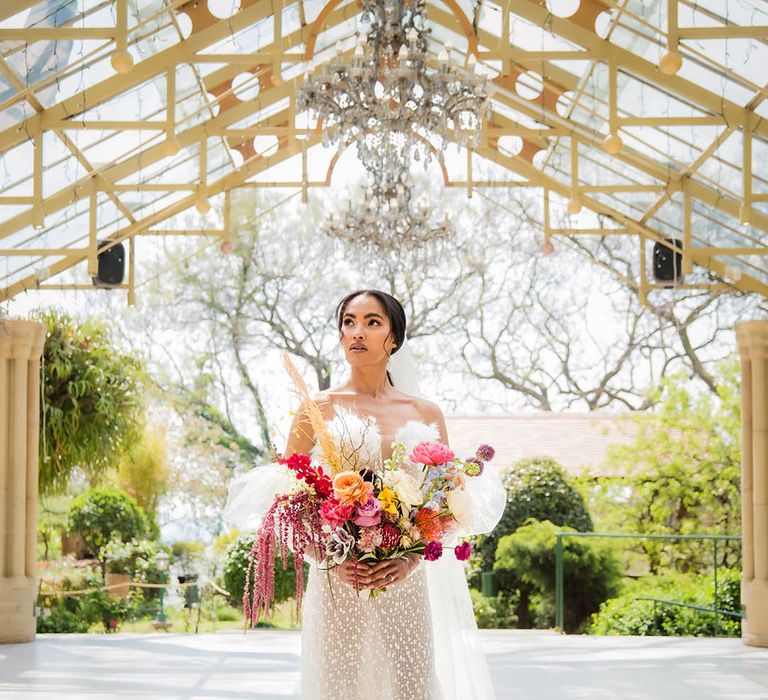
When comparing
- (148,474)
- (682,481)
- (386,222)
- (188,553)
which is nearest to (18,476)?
(386,222)

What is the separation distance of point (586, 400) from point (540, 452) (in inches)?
84.6

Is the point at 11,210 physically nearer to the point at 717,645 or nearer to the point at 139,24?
the point at 139,24

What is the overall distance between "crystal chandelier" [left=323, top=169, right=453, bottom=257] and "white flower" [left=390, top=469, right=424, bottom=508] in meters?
6.88

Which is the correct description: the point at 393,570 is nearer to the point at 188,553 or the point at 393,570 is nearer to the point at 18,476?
the point at 18,476

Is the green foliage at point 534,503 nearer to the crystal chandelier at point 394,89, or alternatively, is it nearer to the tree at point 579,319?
the tree at point 579,319

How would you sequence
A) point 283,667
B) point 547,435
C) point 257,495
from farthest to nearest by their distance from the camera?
point 547,435, point 283,667, point 257,495

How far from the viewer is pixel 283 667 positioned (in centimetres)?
714

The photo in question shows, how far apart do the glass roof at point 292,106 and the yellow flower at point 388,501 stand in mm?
4459

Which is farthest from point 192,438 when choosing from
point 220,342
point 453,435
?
point 453,435

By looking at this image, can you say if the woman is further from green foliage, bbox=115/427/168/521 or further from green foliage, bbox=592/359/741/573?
green foliage, bbox=115/427/168/521

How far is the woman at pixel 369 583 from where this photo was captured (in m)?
3.21

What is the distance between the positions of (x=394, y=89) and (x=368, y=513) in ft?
14.4

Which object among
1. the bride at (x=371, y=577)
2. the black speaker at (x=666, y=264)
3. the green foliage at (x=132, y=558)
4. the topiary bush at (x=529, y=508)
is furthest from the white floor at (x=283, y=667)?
the green foliage at (x=132, y=558)

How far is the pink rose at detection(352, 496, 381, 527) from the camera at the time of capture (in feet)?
9.70
